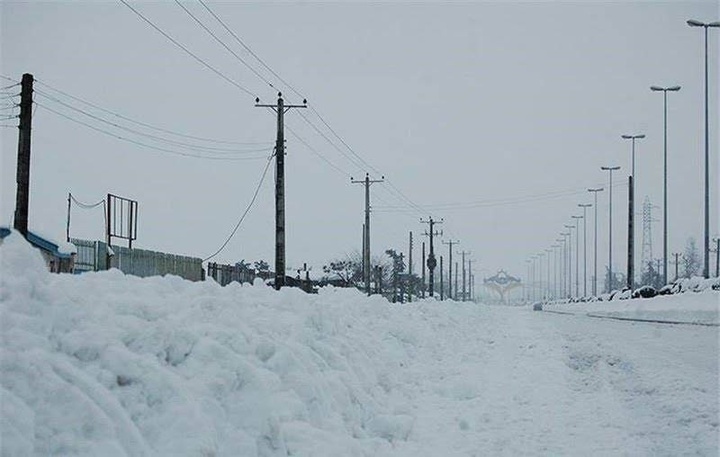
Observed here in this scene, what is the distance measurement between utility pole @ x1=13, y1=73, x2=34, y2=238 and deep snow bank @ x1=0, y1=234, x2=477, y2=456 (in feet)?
29.7

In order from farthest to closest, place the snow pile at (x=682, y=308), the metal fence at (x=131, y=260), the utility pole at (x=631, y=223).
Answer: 1. the utility pole at (x=631, y=223)
2. the snow pile at (x=682, y=308)
3. the metal fence at (x=131, y=260)

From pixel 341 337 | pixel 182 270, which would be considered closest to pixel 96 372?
pixel 341 337

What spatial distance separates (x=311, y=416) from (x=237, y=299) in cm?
292

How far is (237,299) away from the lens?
32.9ft

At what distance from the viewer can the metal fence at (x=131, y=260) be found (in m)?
24.2

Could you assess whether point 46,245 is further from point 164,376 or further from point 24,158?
point 164,376

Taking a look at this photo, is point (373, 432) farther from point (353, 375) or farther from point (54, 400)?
point (54, 400)

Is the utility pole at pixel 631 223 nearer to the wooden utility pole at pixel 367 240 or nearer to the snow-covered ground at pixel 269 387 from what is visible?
the wooden utility pole at pixel 367 240

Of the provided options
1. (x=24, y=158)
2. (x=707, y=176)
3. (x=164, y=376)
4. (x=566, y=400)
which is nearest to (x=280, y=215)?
(x=24, y=158)

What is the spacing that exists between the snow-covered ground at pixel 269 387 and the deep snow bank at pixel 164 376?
14mm

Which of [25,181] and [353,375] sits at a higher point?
[25,181]

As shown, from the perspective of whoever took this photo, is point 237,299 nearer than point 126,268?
Yes

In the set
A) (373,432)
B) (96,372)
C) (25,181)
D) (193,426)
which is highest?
(25,181)

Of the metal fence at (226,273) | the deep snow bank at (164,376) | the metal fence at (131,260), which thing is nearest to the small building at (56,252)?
the metal fence at (131,260)
